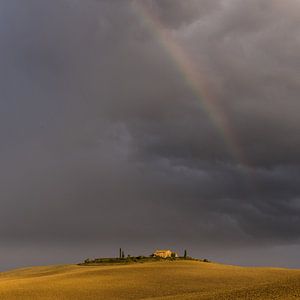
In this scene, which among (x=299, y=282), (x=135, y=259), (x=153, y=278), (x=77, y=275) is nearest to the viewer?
(x=299, y=282)

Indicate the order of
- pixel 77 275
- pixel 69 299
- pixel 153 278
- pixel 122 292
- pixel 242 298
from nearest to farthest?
pixel 242 298 < pixel 69 299 < pixel 122 292 < pixel 153 278 < pixel 77 275

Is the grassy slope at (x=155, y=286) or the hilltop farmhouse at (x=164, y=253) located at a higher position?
the hilltop farmhouse at (x=164, y=253)

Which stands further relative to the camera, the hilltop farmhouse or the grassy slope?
the hilltop farmhouse

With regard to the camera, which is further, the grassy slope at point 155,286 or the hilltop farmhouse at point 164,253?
the hilltop farmhouse at point 164,253

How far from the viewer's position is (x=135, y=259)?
9738cm

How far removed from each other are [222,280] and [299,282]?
19496mm

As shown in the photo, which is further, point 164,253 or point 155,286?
point 164,253

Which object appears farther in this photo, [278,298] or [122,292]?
[122,292]

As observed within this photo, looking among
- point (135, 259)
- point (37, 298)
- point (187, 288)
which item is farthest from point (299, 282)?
point (135, 259)

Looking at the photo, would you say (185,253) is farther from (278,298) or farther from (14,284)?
(278,298)

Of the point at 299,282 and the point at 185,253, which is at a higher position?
the point at 185,253

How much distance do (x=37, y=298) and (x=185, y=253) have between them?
2303 inches

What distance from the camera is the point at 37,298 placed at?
4744cm

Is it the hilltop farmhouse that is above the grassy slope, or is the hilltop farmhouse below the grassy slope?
above
